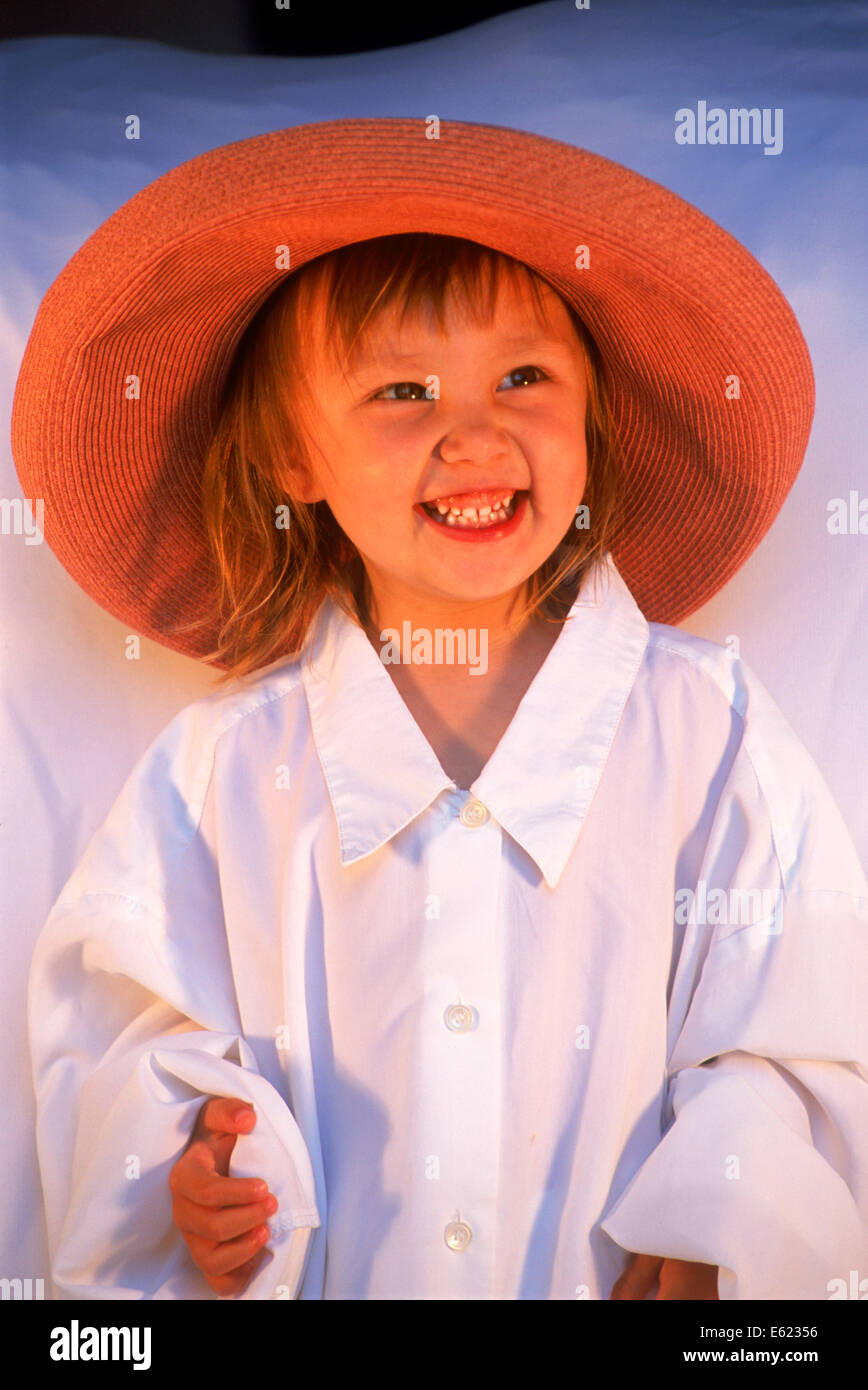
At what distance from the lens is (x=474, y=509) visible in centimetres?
112

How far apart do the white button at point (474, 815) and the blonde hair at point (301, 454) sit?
20 cm

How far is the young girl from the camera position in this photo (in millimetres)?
1085

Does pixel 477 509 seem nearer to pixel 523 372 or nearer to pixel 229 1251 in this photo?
pixel 523 372

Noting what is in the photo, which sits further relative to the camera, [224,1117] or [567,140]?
[567,140]

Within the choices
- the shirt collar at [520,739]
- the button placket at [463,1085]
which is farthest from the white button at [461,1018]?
the shirt collar at [520,739]

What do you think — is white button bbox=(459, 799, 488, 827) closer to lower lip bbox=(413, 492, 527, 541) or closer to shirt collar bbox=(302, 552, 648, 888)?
shirt collar bbox=(302, 552, 648, 888)

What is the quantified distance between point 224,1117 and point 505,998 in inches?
9.6

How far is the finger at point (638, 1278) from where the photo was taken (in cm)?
113

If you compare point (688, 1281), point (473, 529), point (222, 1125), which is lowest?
point (688, 1281)

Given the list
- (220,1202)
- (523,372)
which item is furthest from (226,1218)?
(523,372)

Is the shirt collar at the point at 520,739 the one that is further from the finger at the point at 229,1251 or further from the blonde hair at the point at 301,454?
the finger at the point at 229,1251

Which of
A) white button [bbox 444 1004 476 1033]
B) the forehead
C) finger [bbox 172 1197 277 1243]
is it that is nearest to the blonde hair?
the forehead

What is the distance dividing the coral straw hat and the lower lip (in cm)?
18
